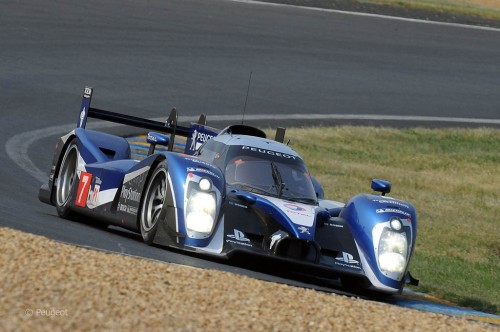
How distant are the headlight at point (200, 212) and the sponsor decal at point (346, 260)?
111 cm

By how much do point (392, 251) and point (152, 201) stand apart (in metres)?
2.07

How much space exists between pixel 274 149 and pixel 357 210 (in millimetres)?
1150

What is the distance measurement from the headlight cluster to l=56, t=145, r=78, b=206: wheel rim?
2.63 metres

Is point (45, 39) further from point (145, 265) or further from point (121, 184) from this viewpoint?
point (145, 265)

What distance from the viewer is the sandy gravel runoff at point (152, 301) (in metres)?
6.21

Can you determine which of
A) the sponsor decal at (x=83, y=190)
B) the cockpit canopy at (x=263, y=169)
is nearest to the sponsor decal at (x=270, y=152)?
the cockpit canopy at (x=263, y=169)

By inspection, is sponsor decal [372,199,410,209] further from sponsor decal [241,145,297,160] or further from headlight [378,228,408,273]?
sponsor decal [241,145,297,160]

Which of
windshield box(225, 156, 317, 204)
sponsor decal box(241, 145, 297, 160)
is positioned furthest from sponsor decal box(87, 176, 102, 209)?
sponsor decal box(241, 145, 297, 160)

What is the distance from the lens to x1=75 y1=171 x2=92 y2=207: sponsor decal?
1116 centimetres

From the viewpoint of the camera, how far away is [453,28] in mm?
29219

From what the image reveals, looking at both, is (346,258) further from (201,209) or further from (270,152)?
(270,152)

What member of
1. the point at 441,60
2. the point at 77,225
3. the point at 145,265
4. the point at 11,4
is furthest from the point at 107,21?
the point at 145,265

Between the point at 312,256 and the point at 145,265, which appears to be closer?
the point at 145,265

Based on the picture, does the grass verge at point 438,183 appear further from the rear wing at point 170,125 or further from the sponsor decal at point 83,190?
the sponsor decal at point 83,190
